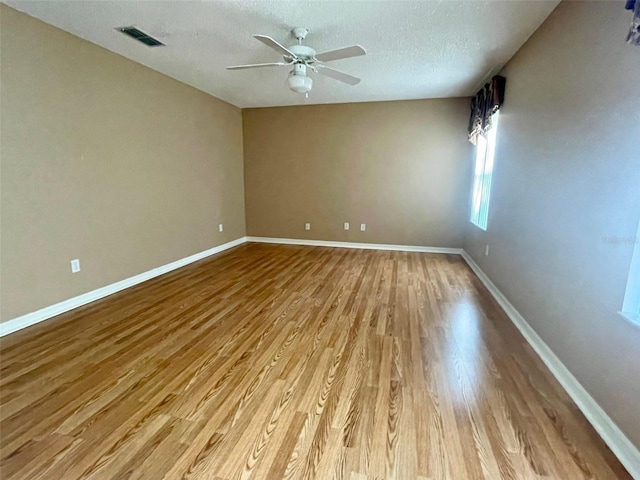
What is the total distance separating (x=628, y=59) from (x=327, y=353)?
2305 mm

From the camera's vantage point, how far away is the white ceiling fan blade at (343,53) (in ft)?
7.58

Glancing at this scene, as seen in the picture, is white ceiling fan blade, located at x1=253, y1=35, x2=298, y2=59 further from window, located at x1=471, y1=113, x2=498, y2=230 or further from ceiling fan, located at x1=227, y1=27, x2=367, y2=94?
window, located at x1=471, y1=113, x2=498, y2=230

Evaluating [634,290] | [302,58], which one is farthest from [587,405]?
[302,58]

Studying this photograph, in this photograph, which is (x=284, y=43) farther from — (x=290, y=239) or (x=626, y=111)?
(x=290, y=239)

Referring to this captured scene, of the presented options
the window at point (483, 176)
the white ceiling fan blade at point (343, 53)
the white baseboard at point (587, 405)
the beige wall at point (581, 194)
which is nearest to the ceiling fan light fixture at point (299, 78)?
the white ceiling fan blade at point (343, 53)

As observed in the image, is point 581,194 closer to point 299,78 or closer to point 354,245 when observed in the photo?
point 299,78

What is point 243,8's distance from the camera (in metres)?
2.30

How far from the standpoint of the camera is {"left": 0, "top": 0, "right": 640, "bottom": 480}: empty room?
1.42m

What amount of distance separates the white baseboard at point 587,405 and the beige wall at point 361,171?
2774mm

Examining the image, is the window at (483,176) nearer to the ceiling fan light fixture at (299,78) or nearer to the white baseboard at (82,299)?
the ceiling fan light fixture at (299,78)

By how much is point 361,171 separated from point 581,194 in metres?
3.77

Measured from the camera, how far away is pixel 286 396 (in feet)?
5.67

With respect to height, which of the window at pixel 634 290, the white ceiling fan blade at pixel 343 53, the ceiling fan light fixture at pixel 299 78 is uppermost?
the white ceiling fan blade at pixel 343 53

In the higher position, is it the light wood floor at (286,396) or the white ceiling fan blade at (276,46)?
the white ceiling fan blade at (276,46)
